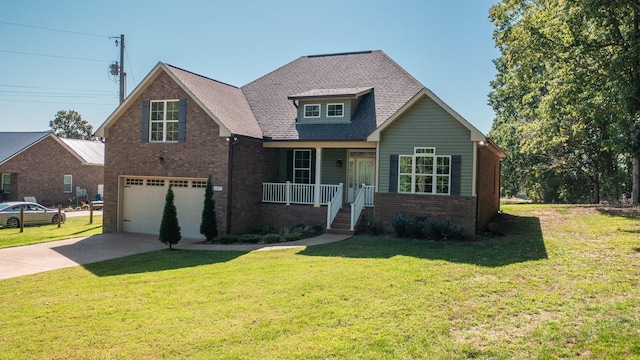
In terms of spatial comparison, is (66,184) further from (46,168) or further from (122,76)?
(122,76)

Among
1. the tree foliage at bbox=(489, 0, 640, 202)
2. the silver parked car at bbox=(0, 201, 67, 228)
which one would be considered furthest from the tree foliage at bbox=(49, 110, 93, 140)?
the tree foliage at bbox=(489, 0, 640, 202)

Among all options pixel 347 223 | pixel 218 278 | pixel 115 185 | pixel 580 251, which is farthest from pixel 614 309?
pixel 115 185

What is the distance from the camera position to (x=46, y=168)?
33906 millimetres

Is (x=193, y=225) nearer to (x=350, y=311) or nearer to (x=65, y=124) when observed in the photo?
(x=350, y=311)

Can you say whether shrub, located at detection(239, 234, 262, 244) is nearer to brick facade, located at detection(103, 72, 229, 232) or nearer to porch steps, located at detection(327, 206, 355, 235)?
brick facade, located at detection(103, 72, 229, 232)

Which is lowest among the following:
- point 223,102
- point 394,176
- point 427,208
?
point 427,208

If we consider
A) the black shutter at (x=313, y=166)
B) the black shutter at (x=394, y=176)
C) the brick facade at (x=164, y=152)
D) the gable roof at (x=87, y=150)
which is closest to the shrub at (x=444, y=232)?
the black shutter at (x=394, y=176)

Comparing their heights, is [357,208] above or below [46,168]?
below

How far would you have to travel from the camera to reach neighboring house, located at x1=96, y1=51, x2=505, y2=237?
15547mm

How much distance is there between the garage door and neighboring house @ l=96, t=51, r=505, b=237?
44mm

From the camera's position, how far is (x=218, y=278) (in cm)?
977

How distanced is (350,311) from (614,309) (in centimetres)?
408

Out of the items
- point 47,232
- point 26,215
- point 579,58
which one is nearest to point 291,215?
point 47,232

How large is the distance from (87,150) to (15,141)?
5201 millimetres
